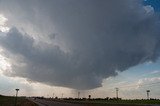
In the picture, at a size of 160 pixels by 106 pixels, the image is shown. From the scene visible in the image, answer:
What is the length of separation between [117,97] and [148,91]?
24936mm

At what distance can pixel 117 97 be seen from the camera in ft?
543

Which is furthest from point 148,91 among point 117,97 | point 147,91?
point 117,97

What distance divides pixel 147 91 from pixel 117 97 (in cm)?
2455

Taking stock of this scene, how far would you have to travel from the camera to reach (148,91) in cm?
14588

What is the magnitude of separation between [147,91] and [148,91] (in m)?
0.53

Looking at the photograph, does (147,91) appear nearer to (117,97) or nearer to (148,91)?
(148,91)

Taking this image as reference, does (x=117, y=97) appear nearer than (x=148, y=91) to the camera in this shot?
No

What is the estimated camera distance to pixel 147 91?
14600 centimetres

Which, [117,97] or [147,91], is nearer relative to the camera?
[147,91]
